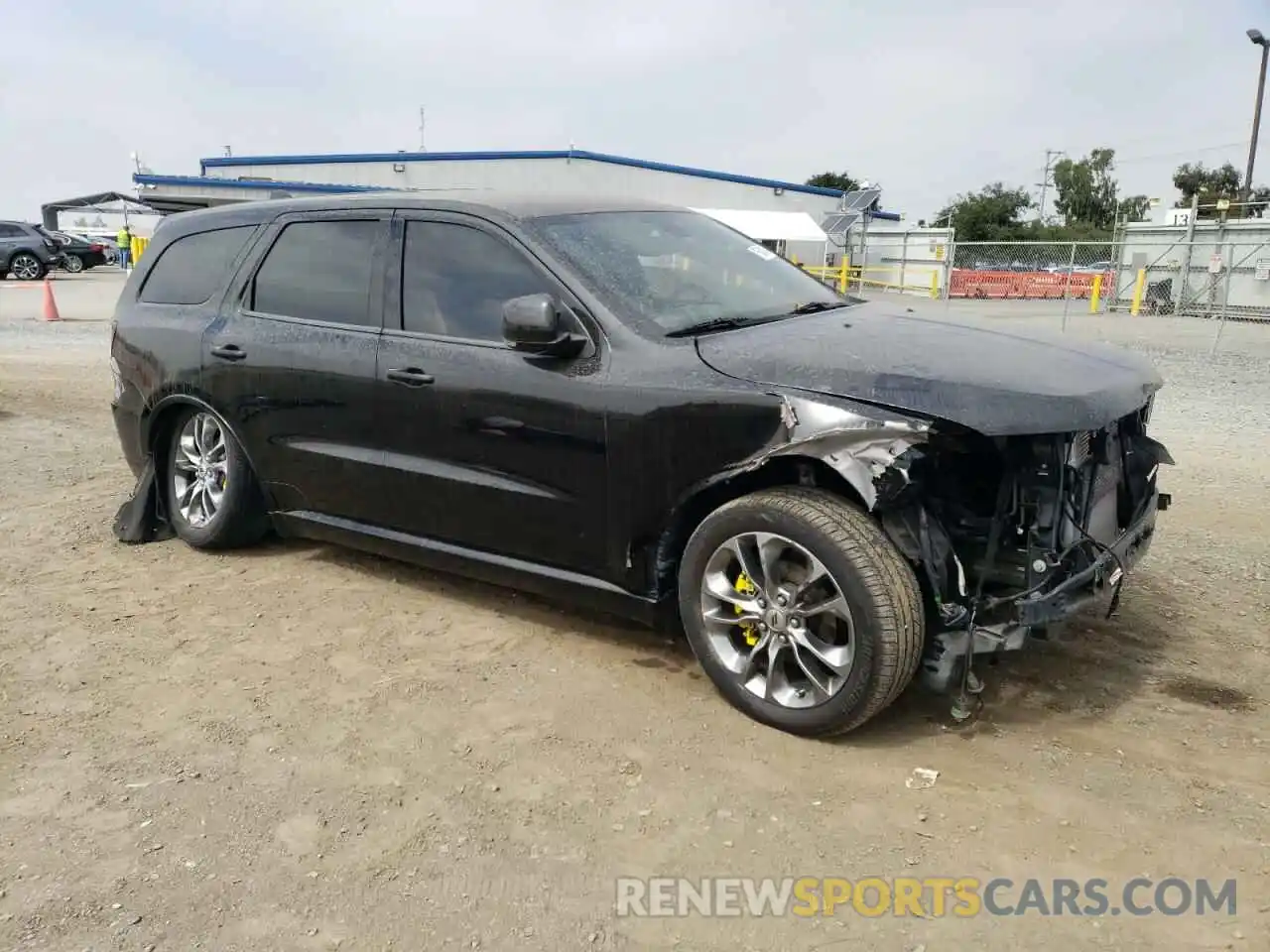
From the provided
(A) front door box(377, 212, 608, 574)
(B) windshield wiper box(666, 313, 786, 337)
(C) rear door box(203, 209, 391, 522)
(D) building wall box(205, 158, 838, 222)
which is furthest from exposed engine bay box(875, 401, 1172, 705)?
(D) building wall box(205, 158, 838, 222)

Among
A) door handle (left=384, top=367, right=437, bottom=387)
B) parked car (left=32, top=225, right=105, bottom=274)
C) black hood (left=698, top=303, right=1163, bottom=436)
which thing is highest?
parked car (left=32, top=225, right=105, bottom=274)

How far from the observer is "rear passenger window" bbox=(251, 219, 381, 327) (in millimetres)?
4602

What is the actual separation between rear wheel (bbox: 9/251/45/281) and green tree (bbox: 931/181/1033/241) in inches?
1815

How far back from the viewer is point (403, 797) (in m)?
3.20

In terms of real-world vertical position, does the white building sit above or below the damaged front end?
above

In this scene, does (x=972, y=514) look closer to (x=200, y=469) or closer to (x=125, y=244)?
(x=200, y=469)

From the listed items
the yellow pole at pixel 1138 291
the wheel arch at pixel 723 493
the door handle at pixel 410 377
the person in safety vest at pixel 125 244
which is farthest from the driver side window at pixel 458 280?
the person in safety vest at pixel 125 244

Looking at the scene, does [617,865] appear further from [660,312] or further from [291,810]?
[660,312]

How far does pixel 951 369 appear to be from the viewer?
3342 mm

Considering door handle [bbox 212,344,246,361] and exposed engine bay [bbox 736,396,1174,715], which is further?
door handle [bbox 212,344,246,361]

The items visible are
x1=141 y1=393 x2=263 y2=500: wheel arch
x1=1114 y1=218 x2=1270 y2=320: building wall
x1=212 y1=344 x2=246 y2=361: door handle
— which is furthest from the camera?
x1=1114 y1=218 x2=1270 y2=320: building wall

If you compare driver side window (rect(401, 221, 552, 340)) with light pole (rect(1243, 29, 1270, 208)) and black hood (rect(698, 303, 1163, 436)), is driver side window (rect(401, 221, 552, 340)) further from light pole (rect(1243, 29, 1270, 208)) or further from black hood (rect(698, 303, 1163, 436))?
light pole (rect(1243, 29, 1270, 208))

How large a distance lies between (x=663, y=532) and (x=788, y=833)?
1.17 m

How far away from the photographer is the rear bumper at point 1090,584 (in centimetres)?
330
